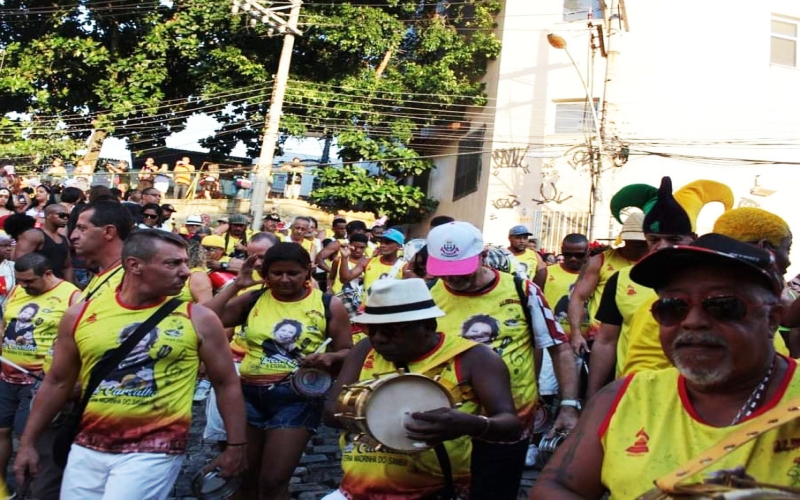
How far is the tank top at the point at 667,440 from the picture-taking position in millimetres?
1898

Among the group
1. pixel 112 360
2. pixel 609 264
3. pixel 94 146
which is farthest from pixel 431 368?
pixel 94 146

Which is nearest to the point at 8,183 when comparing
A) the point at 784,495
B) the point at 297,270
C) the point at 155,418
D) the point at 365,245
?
the point at 365,245

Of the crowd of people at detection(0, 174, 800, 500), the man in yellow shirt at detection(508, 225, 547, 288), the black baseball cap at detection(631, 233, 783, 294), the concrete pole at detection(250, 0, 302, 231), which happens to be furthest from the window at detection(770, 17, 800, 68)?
the black baseball cap at detection(631, 233, 783, 294)

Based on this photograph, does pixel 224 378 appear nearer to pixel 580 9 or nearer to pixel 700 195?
pixel 700 195

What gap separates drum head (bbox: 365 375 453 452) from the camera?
122 inches

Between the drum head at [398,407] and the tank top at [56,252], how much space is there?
19.1ft

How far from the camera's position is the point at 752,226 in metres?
3.53

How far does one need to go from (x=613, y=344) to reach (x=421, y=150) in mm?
22330

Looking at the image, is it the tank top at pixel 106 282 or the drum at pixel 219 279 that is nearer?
the tank top at pixel 106 282

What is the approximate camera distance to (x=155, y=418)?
4059 mm

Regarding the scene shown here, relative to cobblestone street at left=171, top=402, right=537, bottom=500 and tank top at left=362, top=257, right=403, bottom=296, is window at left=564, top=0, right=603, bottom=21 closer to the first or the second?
tank top at left=362, top=257, right=403, bottom=296

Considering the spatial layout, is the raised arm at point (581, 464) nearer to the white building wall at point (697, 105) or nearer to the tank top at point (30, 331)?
the tank top at point (30, 331)

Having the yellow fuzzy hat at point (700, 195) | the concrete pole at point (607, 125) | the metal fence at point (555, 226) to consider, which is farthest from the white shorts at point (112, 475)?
the metal fence at point (555, 226)

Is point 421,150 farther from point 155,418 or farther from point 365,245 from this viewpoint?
point 155,418
